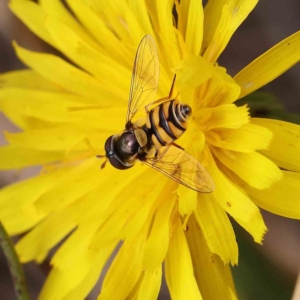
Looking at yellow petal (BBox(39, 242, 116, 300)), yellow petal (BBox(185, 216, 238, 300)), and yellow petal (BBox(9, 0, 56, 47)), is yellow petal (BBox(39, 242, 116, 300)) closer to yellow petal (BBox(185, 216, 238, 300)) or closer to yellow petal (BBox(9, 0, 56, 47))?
yellow petal (BBox(185, 216, 238, 300))

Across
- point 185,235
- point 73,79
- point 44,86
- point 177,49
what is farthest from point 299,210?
point 44,86

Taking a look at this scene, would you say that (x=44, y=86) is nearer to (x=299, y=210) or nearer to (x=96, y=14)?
(x=96, y=14)

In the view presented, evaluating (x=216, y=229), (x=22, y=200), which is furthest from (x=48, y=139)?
(x=216, y=229)

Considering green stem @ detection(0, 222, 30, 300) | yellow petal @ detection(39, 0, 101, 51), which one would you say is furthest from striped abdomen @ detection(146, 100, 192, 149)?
green stem @ detection(0, 222, 30, 300)

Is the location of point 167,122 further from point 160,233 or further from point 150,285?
point 150,285

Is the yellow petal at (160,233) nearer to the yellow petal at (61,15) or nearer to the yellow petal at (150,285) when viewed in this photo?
the yellow petal at (150,285)

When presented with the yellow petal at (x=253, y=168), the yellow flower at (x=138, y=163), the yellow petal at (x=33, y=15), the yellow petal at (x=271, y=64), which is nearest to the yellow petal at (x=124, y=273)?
the yellow flower at (x=138, y=163)
